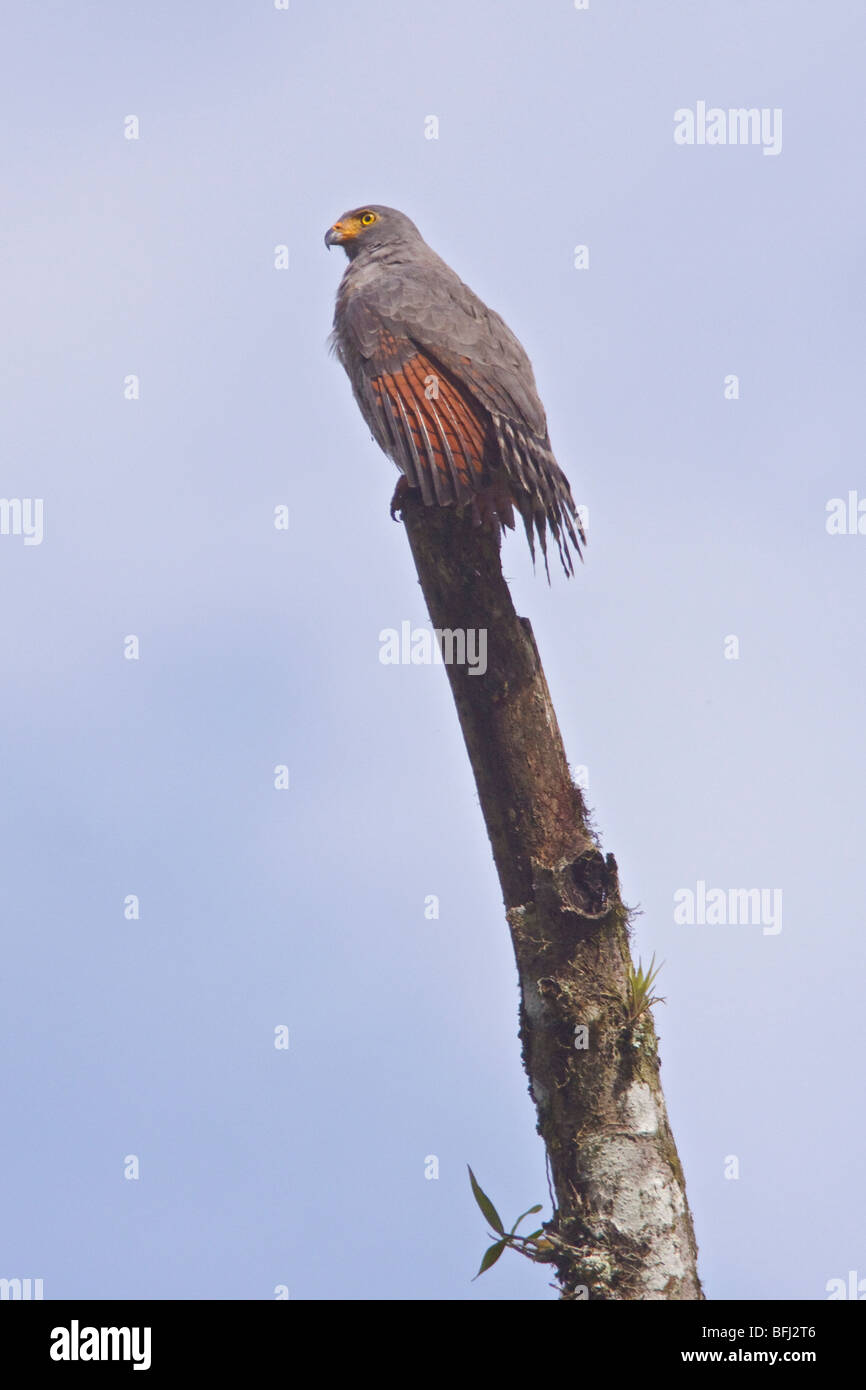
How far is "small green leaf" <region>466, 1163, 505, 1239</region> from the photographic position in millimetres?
4512

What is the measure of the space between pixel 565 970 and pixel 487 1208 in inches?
36.4

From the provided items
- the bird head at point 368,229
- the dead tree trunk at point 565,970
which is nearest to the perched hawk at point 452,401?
the dead tree trunk at point 565,970

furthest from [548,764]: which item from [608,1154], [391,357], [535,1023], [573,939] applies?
[391,357]

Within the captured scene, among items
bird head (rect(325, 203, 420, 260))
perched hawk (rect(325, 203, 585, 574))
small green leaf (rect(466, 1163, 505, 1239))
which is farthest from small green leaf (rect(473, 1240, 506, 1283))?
bird head (rect(325, 203, 420, 260))

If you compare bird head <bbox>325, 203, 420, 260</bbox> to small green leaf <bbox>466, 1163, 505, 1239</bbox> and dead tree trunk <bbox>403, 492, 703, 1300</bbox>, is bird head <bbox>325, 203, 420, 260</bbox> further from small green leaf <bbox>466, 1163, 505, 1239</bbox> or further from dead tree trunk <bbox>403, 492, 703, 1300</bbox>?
small green leaf <bbox>466, 1163, 505, 1239</bbox>

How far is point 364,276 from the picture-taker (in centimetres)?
709

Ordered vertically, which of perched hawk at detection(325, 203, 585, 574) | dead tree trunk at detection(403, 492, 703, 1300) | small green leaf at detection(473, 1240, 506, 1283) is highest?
perched hawk at detection(325, 203, 585, 574)

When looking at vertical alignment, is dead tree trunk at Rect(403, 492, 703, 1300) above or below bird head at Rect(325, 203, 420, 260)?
below

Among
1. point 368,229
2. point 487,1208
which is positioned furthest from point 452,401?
point 368,229

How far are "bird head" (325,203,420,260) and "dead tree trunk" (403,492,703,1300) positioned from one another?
13.7 ft

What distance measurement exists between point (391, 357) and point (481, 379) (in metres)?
0.45

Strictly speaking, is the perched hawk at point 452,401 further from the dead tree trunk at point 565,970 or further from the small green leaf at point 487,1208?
the small green leaf at point 487,1208

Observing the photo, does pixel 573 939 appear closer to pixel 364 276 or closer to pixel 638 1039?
pixel 638 1039

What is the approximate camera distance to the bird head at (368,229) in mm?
8367
